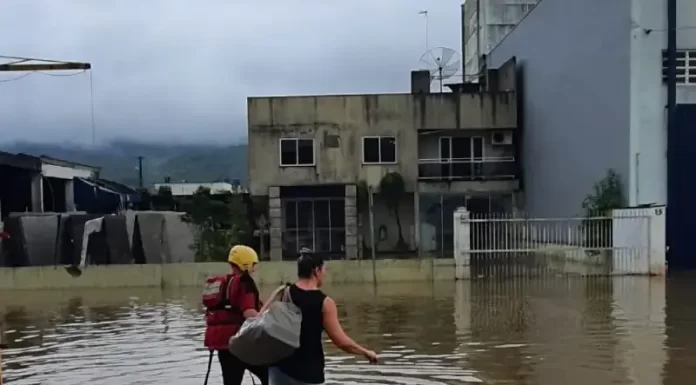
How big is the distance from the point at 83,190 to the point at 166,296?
23074mm

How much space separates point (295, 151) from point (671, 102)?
15055 millimetres

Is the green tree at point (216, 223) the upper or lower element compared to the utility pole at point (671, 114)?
lower

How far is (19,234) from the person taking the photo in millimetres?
24078

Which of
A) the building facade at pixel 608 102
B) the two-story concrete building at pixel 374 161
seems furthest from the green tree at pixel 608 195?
the two-story concrete building at pixel 374 161

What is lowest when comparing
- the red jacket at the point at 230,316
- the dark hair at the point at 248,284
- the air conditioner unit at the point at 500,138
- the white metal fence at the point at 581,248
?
the white metal fence at the point at 581,248

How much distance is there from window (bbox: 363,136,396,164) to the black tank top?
28.6m

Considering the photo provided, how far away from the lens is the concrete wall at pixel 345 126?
3319cm

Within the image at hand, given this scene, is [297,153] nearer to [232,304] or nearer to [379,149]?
[379,149]

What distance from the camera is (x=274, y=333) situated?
5.01 meters

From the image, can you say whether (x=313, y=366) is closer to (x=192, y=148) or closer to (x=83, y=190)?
(x=83, y=190)

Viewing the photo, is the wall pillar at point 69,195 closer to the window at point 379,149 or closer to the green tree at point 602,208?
the window at point 379,149

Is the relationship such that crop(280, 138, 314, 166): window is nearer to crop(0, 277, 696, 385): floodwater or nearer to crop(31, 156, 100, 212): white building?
crop(31, 156, 100, 212): white building

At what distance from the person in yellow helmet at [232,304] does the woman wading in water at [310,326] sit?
1369 mm

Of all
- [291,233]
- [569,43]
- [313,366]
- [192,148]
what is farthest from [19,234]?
[192,148]
